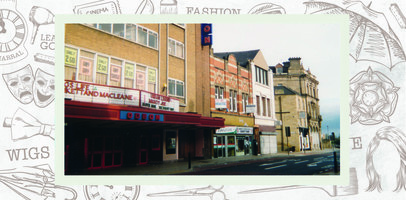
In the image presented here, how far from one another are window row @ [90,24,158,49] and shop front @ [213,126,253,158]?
6004 mm

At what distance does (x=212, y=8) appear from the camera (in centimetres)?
812

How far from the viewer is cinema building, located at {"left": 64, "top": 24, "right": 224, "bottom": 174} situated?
29.8ft

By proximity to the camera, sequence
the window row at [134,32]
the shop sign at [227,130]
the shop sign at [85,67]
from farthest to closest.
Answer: the shop sign at [227,130] < the window row at [134,32] < the shop sign at [85,67]

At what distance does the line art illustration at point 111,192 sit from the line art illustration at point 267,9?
17.9 feet

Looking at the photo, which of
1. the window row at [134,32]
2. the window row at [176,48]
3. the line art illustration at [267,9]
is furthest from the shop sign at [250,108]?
the line art illustration at [267,9]

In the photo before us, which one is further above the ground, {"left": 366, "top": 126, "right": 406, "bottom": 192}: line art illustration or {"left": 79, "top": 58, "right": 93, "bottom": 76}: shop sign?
{"left": 79, "top": 58, "right": 93, "bottom": 76}: shop sign

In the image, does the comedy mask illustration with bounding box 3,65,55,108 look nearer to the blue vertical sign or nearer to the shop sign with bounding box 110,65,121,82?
the shop sign with bounding box 110,65,121,82

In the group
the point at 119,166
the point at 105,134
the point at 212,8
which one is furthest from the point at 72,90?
the point at 212,8

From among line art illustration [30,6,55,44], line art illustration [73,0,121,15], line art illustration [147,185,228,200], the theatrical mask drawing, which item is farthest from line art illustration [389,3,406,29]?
the theatrical mask drawing

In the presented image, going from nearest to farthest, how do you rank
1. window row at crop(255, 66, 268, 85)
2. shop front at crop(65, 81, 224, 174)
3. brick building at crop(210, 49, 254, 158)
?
shop front at crop(65, 81, 224, 174), brick building at crop(210, 49, 254, 158), window row at crop(255, 66, 268, 85)

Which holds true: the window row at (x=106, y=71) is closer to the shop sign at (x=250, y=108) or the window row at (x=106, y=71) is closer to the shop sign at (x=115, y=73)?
the shop sign at (x=115, y=73)

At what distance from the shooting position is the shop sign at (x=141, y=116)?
30.7 ft

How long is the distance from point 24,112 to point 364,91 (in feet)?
27.9

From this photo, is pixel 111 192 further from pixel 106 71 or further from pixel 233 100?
pixel 233 100
